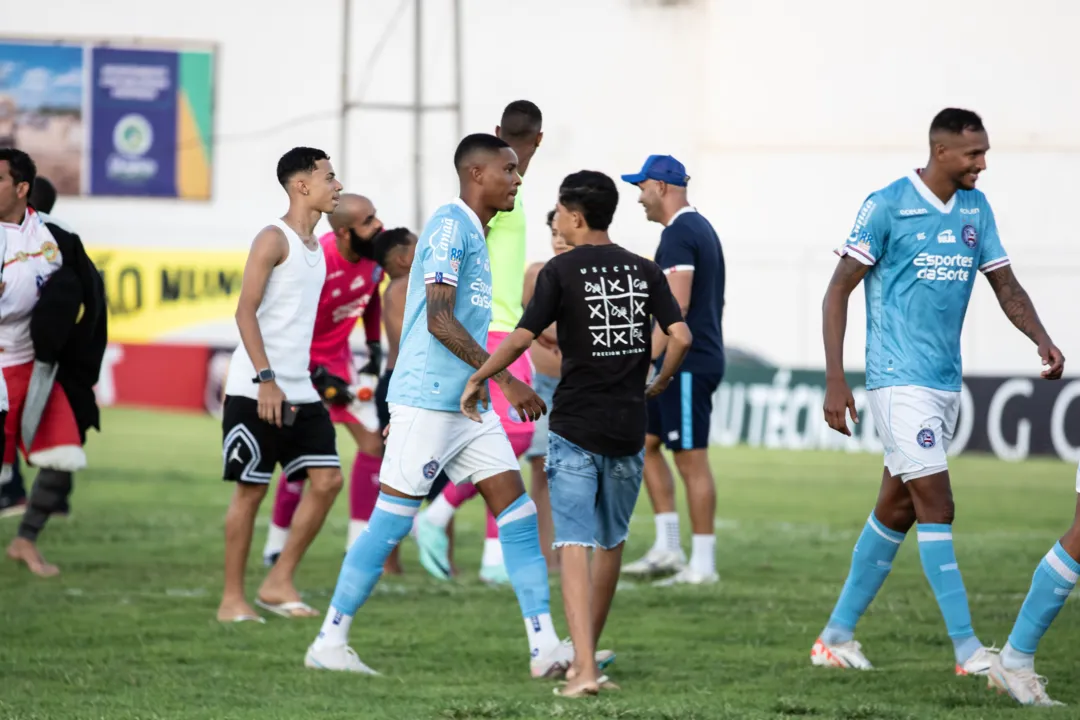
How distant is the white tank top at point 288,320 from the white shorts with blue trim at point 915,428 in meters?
2.66

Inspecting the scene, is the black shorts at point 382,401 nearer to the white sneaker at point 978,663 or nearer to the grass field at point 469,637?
the grass field at point 469,637

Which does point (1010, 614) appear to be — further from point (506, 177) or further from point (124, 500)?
point (124, 500)

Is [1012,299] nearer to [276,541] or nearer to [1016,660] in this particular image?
[1016,660]

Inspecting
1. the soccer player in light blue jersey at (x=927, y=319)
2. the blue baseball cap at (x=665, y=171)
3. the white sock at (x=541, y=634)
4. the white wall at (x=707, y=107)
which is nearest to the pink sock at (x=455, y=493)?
the blue baseball cap at (x=665, y=171)

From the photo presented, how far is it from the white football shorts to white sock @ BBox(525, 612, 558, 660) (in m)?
0.59

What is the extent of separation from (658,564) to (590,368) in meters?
3.83

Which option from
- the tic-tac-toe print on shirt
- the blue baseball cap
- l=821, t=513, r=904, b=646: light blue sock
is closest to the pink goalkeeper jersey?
the blue baseball cap

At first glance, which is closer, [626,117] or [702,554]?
[702,554]

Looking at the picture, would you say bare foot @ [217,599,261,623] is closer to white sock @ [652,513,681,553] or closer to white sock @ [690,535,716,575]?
white sock @ [690,535,716,575]

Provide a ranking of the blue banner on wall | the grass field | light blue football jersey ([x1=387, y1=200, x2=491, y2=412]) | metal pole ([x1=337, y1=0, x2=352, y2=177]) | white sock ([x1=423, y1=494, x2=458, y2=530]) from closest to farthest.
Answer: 1. the grass field
2. light blue football jersey ([x1=387, y1=200, x2=491, y2=412])
3. white sock ([x1=423, y1=494, x2=458, y2=530])
4. metal pole ([x1=337, y1=0, x2=352, y2=177])
5. the blue banner on wall

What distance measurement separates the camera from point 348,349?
9.84 meters

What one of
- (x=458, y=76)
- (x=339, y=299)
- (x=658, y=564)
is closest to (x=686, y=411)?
(x=658, y=564)

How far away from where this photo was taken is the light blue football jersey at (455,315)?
633 centimetres

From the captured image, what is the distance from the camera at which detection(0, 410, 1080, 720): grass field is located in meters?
5.95
